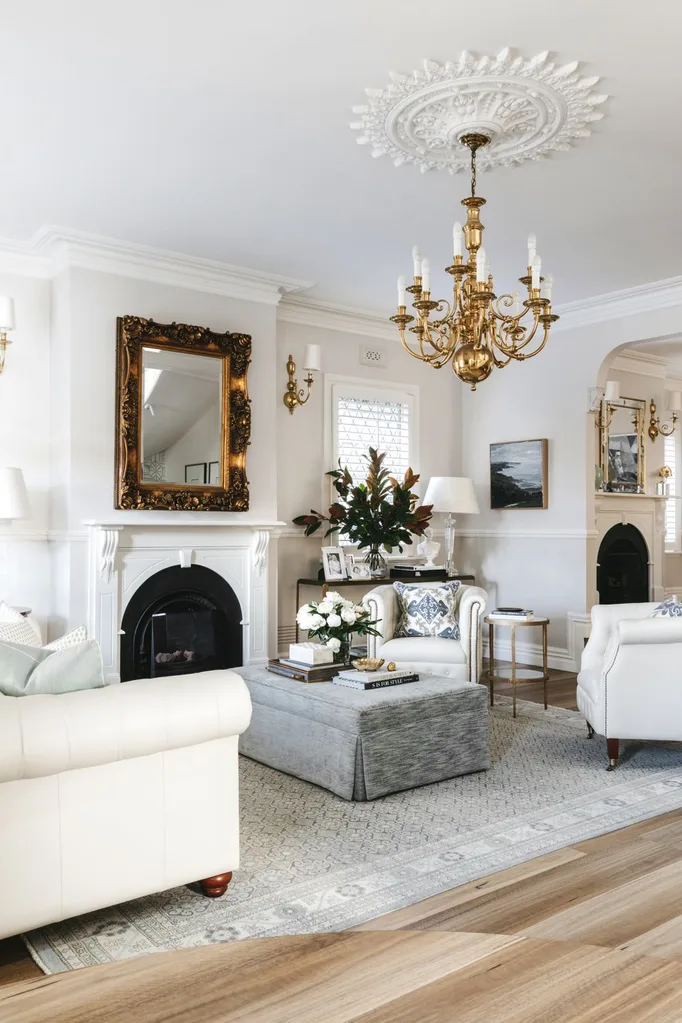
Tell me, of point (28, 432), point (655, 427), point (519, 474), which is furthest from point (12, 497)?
point (655, 427)

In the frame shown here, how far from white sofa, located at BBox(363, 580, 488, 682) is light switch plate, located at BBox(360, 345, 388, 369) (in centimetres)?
249

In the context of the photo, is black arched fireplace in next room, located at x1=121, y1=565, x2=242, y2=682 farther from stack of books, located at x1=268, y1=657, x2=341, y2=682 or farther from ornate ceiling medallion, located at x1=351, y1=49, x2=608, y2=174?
ornate ceiling medallion, located at x1=351, y1=49, x2=608, y2=174

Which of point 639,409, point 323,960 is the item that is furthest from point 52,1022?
point 639,409

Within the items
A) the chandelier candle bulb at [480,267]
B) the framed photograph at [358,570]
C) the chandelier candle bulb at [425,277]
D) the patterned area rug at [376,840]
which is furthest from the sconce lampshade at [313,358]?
the patterned area rug at [376,840]

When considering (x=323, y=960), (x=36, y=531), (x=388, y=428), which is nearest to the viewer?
(x=323, y=960)

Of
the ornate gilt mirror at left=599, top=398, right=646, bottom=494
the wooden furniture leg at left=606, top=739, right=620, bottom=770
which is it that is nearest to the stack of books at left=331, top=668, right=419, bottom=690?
the wooden furniture leg at left=606, top=739, right=620, bottom=770

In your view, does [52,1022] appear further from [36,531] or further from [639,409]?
[639,409]

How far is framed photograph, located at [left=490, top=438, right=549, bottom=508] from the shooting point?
6973 millimetres

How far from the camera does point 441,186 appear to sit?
4297 mm

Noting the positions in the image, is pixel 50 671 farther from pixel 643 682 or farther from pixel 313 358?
pixel 313 358

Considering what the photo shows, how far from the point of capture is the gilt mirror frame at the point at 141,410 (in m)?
5.29

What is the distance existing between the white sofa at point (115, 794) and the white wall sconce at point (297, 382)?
4.09 m

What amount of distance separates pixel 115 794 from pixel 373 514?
434 cm

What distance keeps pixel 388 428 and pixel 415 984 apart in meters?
6.55
